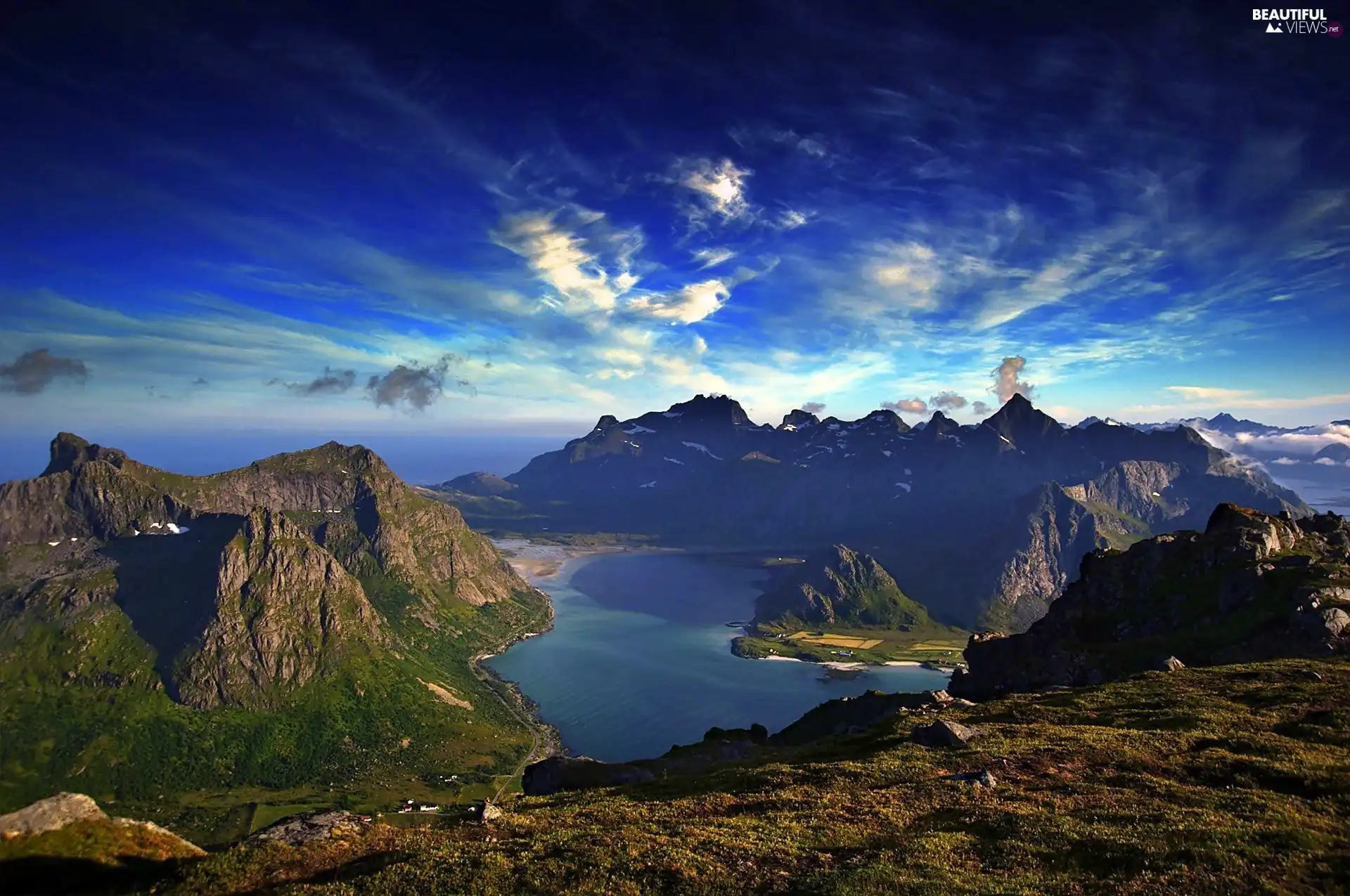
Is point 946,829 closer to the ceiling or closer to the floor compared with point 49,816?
closer to the floor

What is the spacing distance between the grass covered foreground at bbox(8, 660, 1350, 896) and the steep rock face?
1452 inches

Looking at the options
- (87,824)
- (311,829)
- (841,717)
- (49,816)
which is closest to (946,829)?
(311,829)

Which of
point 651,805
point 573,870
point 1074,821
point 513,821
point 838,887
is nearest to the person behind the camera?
point 838,887

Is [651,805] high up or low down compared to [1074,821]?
down

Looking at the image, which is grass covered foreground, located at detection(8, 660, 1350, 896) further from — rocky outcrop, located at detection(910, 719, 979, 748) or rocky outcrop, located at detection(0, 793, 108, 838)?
rocky outcrop, located at detection(910, 719, 979, 748)

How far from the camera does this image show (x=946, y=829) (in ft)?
115

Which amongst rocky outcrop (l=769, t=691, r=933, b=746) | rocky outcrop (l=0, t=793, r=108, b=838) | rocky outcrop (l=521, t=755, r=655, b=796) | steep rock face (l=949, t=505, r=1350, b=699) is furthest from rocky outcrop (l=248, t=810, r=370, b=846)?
steep rock face (l=949, t=505, r=1350, b=699)

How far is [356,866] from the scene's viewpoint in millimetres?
31500

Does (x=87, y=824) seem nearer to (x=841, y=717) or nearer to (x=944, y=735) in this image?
(x=944, y=735)

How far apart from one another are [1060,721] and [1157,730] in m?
8.53

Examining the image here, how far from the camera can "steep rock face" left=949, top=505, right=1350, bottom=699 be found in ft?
281

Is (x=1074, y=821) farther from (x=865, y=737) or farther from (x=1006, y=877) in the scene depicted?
(x=865, y=737)

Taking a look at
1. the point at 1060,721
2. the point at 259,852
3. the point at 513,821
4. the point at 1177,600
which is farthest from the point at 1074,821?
the point at 1177,600

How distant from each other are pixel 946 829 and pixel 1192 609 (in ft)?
334
